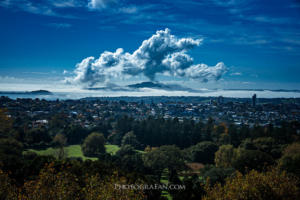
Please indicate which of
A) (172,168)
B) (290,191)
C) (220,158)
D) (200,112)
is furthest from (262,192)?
(200,112)

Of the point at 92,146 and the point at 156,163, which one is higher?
the point at 156,163

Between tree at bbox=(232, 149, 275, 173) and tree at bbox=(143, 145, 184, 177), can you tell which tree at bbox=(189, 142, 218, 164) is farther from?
tree at bbox=(232, 149, 275, 173)

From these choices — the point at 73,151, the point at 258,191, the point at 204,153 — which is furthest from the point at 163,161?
the point at 258,191

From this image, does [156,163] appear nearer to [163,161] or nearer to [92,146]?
[163,161]

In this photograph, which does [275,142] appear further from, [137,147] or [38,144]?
[38,144]

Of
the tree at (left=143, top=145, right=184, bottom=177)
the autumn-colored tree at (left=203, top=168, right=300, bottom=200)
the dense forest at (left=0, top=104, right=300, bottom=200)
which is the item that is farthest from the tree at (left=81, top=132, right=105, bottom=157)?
the autumn-colored tree at (left=203, top=168, right=300, bottom=200)

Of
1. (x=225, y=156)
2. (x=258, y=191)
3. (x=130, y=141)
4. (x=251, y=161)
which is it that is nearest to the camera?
(x=258, y=191)
